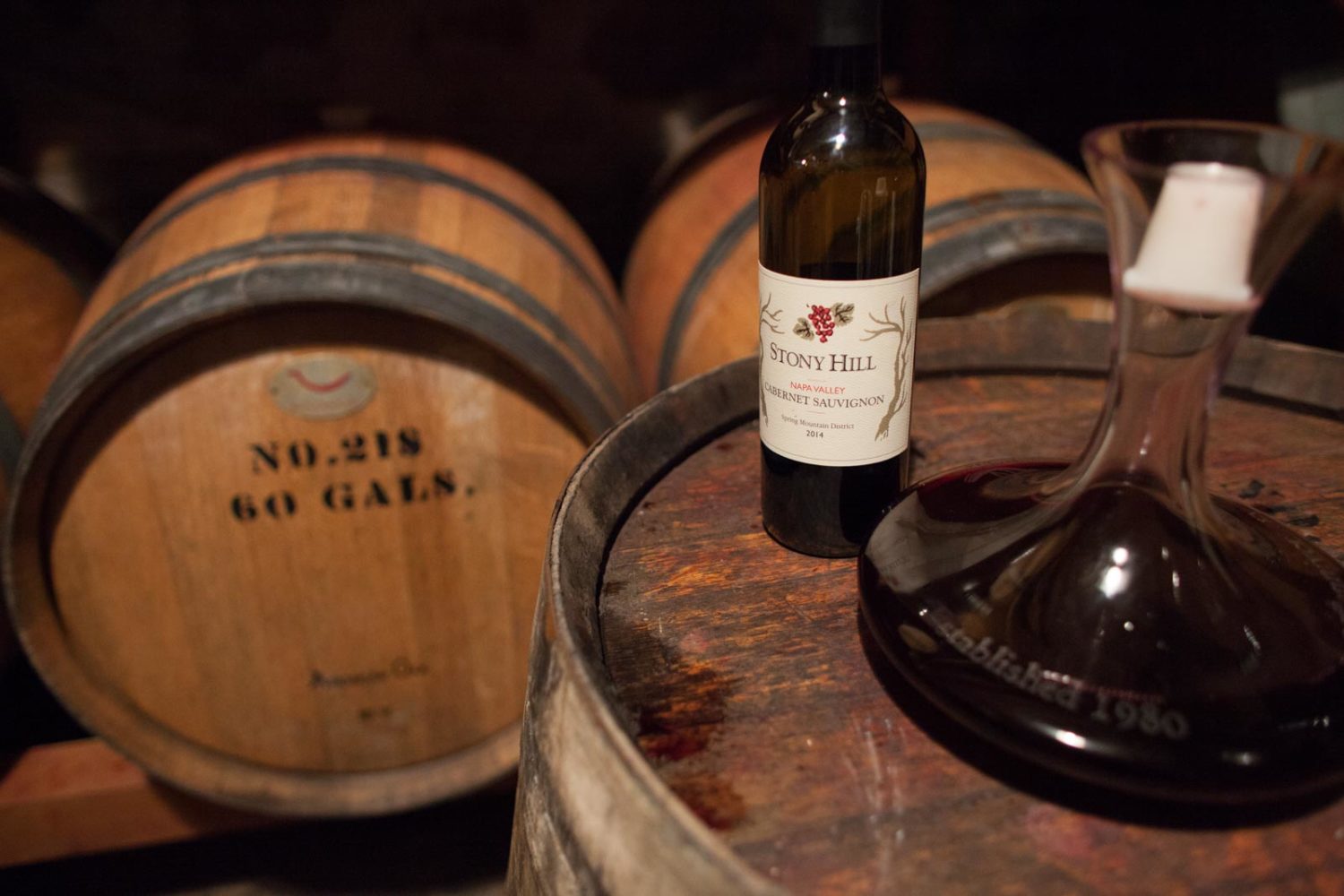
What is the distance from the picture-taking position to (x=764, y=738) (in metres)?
0.51

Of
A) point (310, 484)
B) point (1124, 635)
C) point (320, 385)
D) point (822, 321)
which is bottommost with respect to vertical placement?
point (310, 484)

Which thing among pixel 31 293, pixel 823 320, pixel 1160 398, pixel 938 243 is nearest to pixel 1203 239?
pixel 1160 398

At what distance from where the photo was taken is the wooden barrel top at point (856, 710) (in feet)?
1.40

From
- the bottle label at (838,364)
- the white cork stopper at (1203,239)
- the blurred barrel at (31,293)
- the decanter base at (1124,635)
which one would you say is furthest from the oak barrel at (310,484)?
the white cork stopper at (1203,239)

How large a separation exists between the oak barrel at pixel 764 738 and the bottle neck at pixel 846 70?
0.29m

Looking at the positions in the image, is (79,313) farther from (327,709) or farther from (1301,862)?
(1301,862)

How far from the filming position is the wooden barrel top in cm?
43

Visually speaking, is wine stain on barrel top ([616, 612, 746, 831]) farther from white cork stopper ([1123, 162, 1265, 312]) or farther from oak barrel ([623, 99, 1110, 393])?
oak barrel ([623, 99, 1110, 393])

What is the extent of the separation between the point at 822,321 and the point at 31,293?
1332mm

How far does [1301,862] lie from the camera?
1.38ft

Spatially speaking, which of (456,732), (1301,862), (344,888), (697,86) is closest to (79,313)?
(456,732)

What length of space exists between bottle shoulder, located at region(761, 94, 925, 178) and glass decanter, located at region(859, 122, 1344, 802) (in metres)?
0.17

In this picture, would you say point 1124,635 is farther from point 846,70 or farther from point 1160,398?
point 846,70

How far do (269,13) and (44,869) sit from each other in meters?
1.58
